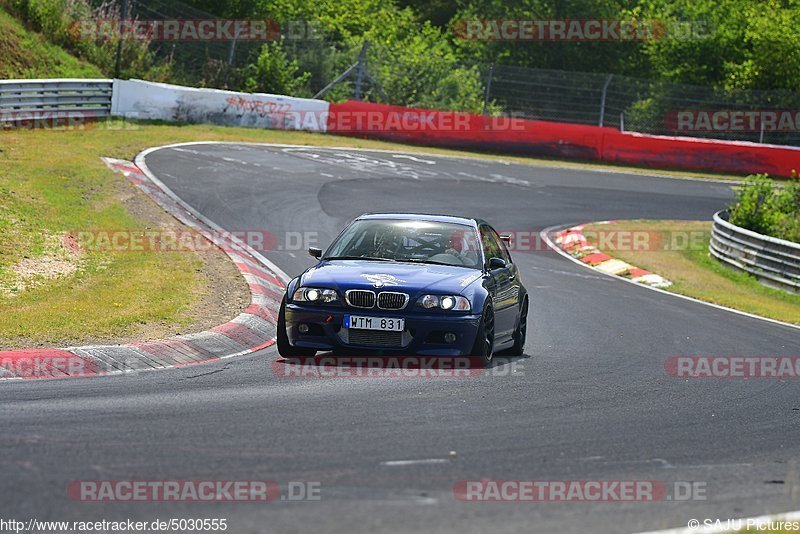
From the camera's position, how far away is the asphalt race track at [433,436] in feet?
17.6

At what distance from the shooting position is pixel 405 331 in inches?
387

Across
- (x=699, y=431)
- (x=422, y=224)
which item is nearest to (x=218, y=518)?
(x=699, y=431)

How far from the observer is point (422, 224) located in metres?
11.5

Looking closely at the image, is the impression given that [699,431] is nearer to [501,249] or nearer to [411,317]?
[411,317]

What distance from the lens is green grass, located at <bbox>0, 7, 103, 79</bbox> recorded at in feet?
104
